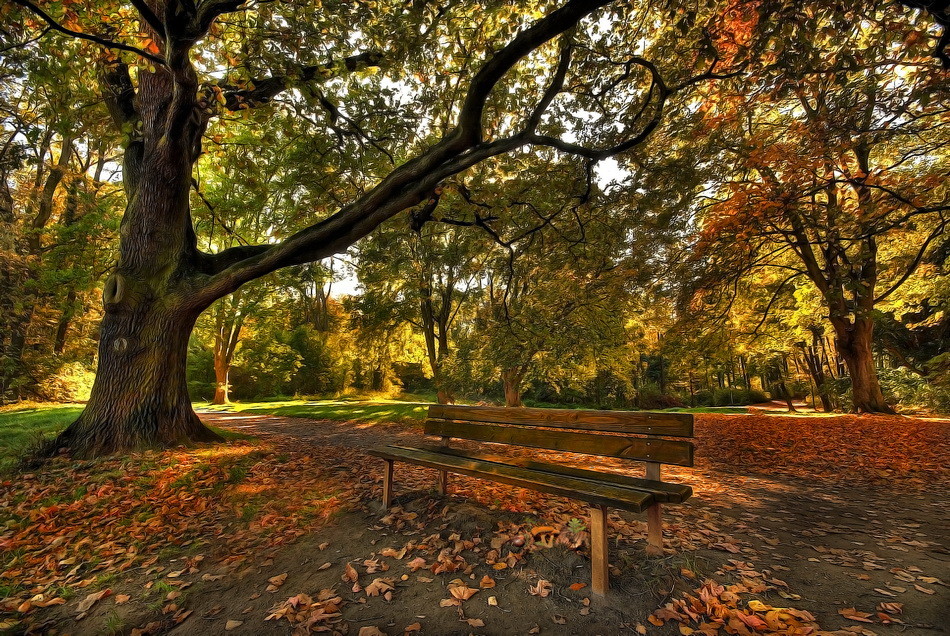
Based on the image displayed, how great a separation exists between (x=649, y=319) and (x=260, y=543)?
15.5 m

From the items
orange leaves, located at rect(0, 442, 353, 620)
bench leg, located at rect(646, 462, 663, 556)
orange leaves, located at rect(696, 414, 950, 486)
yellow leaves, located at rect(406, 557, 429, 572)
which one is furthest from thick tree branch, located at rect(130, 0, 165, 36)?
orange leaves, located at rect(696, 414, 950, 486)

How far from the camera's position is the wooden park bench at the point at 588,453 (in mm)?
2705

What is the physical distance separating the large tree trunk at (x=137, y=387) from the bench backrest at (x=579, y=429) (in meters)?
4.31

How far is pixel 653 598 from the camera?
2621 mm

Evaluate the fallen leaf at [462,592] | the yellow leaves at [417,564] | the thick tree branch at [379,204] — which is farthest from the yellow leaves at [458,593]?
the thick tree branch at [379,204]

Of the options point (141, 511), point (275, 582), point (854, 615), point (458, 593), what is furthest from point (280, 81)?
point (854, 615)

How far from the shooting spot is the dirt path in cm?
250

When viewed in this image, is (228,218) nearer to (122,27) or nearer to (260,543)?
(122,27)

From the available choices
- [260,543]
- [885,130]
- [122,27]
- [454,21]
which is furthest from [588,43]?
[260,543]

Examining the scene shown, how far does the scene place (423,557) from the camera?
3223 millimetres

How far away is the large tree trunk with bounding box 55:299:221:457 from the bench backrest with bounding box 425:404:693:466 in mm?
4309

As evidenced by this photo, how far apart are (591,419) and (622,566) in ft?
3.94

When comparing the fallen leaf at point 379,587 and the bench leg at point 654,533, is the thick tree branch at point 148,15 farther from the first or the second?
the bench leg at point 654,533

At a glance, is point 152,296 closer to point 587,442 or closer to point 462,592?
point 462,592
